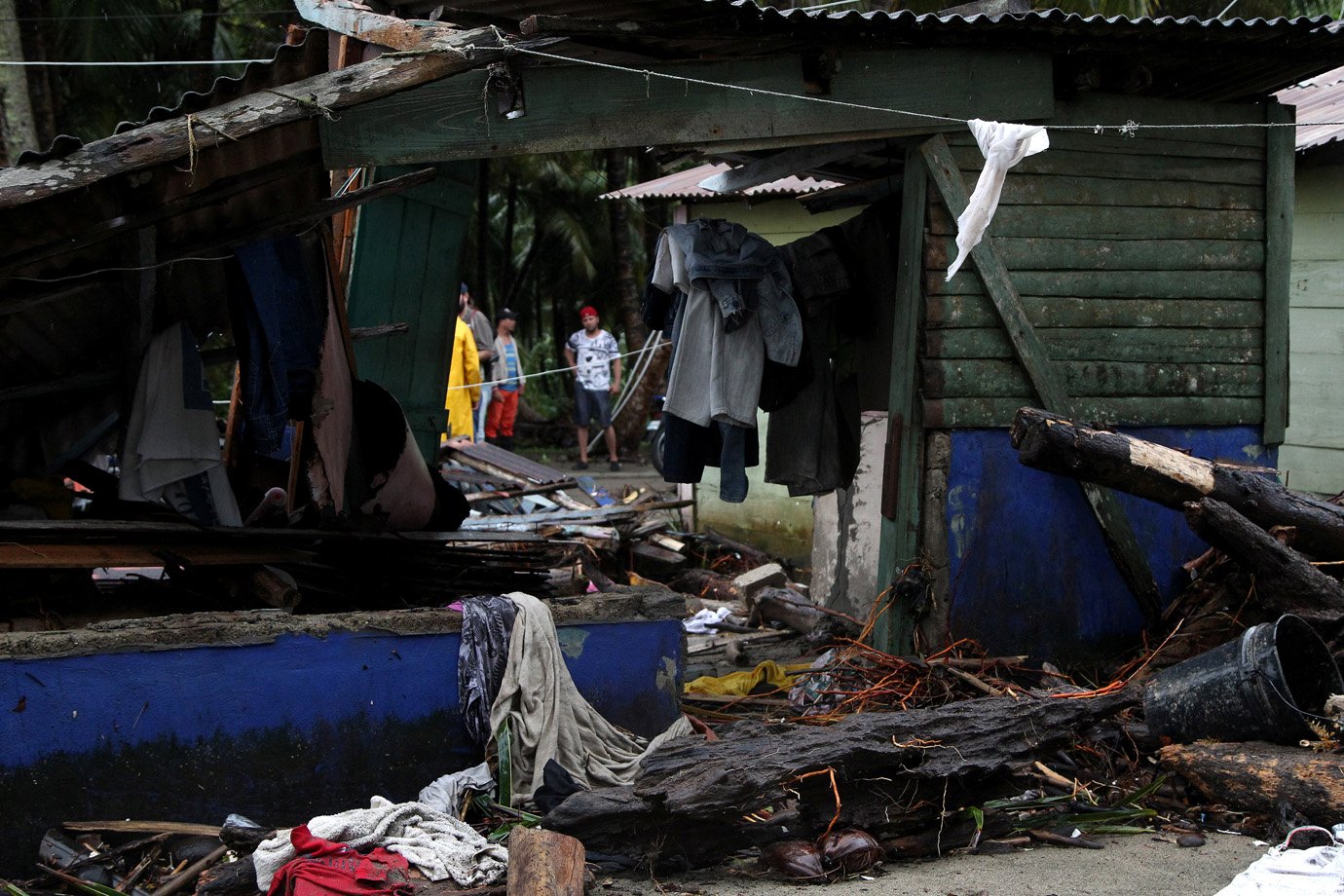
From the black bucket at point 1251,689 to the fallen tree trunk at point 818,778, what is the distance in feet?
1.85

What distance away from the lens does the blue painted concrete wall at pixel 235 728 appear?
16.0 ft

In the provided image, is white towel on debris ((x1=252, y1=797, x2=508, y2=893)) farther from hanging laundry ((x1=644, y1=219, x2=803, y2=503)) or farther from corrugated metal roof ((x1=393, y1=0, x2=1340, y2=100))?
corrugated metal roof ((x1=393, y1=0, x2=1340, y2=100))

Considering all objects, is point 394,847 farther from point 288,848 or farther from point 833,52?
point 833,52

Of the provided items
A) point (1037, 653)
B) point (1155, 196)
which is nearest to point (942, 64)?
point (1155, 196)

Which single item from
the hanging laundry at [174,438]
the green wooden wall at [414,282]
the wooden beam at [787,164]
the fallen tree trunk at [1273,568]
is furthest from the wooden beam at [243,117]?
the fallen tree trunk at [1273,568]

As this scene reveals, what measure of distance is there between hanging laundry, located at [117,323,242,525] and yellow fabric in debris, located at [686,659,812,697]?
2.84m

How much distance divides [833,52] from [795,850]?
3826 mm

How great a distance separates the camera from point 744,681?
7398 millimetres

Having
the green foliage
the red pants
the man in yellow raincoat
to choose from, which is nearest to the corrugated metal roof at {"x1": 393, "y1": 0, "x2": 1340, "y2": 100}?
the man in yellow raincoat

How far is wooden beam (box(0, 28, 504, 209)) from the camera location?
16.8ft

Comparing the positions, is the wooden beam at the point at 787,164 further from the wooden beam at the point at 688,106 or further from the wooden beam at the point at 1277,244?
the wooden beam at the point at 1277,244

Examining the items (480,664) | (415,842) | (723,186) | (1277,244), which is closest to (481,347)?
(723,186)

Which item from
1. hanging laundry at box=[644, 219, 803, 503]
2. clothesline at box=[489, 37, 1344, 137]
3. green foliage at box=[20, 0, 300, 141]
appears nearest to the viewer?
clothesline at box=[489, 37, 1344, 137]

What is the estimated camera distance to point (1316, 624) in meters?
5.76
